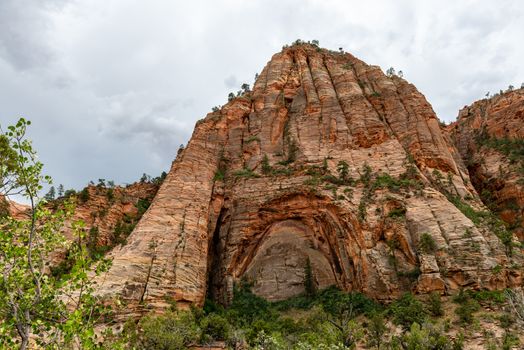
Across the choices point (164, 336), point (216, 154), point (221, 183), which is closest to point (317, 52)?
point (216, 154)

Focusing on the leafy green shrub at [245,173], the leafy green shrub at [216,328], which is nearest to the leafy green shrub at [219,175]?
Answer: the leafy green shrub at [245,173]

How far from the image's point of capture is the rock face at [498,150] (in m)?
53.5

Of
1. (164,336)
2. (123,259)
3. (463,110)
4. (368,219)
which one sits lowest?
(164,336)

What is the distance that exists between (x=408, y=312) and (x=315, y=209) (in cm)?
1693

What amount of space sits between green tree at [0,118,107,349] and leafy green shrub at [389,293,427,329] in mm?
28129

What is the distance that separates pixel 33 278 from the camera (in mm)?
9078

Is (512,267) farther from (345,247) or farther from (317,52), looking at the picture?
(317,52)

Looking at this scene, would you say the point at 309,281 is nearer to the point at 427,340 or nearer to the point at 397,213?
the point at 397,213

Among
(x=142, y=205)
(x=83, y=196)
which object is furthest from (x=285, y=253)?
(x=83, y=196)

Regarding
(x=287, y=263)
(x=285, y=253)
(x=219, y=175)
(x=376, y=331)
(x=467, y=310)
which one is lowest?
(x=376, y=331)

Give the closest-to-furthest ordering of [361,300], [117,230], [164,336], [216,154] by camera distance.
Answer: [164,336] < [361,300] < [117,230] < [216,154]

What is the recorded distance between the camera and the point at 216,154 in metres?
57.8

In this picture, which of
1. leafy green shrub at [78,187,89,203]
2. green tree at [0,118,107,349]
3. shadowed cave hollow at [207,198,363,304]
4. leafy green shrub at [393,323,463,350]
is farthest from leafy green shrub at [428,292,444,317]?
leafy green shrub at [78,187,89,203]

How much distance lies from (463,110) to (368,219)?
212 feet
